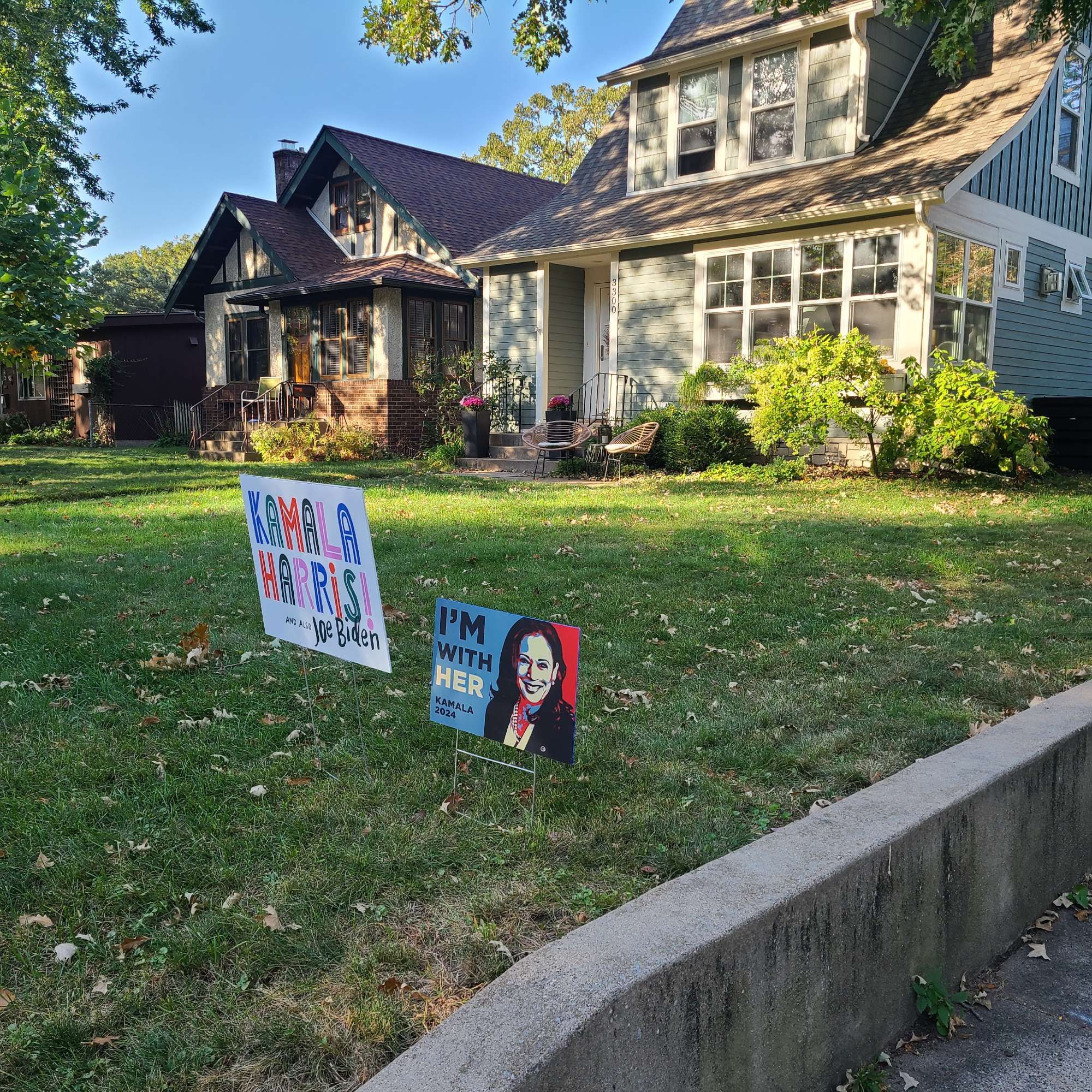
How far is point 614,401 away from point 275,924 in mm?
13745

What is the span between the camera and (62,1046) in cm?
203

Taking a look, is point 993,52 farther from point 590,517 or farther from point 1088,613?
point 1088,613

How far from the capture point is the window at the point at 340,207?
70.5 feet

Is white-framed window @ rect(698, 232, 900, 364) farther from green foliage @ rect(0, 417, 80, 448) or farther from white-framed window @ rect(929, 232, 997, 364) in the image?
green foliage @ rect(0, 417, 80, 448)

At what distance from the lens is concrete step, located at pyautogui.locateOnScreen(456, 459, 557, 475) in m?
14.5

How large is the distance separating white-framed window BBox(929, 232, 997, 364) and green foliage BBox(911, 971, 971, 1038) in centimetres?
1096

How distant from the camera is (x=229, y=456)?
732 inches

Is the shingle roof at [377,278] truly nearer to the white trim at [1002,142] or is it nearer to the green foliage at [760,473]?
the green foliage at [760,473]

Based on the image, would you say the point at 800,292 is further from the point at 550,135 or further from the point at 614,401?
the point at 550,135

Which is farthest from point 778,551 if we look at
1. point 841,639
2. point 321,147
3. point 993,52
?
point 321,147

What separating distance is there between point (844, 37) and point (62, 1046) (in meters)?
14.7

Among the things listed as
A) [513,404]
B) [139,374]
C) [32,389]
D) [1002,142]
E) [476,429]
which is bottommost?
[476,429]

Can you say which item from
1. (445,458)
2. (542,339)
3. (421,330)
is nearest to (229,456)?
(421,330)

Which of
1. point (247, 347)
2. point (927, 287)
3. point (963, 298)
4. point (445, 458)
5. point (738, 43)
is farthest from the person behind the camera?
point (247, 347)
